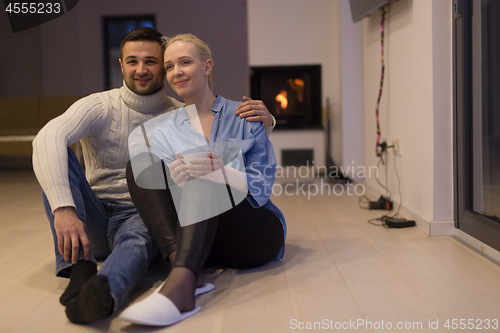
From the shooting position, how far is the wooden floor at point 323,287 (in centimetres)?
126

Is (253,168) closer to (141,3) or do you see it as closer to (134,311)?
(134,311)

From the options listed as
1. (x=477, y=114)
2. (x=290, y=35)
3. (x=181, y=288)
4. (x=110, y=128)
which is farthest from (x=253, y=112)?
(x=290, y=35)

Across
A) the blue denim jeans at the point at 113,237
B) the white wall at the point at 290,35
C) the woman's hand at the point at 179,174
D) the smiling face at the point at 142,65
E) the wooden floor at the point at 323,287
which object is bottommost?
the wooden floor at the point at 323,287

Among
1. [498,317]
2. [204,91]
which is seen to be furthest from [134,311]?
[498,317]

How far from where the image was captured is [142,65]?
69.7 inches

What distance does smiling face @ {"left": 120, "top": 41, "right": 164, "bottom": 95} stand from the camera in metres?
1.77

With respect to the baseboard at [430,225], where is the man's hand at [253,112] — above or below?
above

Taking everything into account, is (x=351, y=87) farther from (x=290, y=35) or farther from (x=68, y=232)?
(x=68, y=232)

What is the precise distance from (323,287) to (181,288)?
526 millimetres

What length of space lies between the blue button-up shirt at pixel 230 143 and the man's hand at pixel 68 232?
0.38 meters

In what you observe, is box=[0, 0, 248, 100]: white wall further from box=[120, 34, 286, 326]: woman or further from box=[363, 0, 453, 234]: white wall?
box=[120, 34, 286, 326]: woman

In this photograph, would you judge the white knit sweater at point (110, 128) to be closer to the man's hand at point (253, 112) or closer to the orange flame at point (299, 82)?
the man's hand at point (253, 112)

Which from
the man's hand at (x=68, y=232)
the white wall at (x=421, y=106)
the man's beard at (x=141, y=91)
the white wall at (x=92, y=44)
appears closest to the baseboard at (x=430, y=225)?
the white wall at (x=421, y=106)

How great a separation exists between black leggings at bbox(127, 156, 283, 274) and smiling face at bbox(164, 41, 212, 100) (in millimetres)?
318
